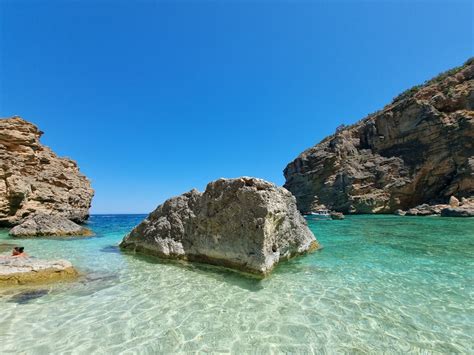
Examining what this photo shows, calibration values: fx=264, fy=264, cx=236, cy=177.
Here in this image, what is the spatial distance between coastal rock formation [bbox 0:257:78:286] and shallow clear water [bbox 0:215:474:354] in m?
0.76

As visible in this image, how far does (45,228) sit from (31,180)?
11805mm

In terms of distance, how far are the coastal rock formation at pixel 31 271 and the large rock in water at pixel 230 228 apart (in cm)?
366

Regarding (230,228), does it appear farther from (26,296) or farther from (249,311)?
(26,296)

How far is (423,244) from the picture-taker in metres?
13.5

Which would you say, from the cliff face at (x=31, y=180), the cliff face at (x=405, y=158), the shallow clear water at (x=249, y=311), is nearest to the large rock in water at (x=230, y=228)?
the shallow clear water at (x=249, y=311)

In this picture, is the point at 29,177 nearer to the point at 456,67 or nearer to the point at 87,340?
the point at 87,340

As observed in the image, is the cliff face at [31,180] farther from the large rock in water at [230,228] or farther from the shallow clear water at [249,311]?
the shallow clear water at [249,311]

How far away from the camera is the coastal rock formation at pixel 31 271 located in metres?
7.32

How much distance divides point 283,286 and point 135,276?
462 cm

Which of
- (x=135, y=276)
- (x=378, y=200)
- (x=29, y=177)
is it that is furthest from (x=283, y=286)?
(x=378, y=200)

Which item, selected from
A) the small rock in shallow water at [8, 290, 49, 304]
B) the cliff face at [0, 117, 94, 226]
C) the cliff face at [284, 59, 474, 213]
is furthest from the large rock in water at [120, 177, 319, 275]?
the cliff face at [284, 59, 474, 213]

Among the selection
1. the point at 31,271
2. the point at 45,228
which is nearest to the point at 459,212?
the point at 31,271

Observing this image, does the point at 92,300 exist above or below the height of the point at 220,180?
below

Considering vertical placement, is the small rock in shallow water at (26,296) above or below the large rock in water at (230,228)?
below
